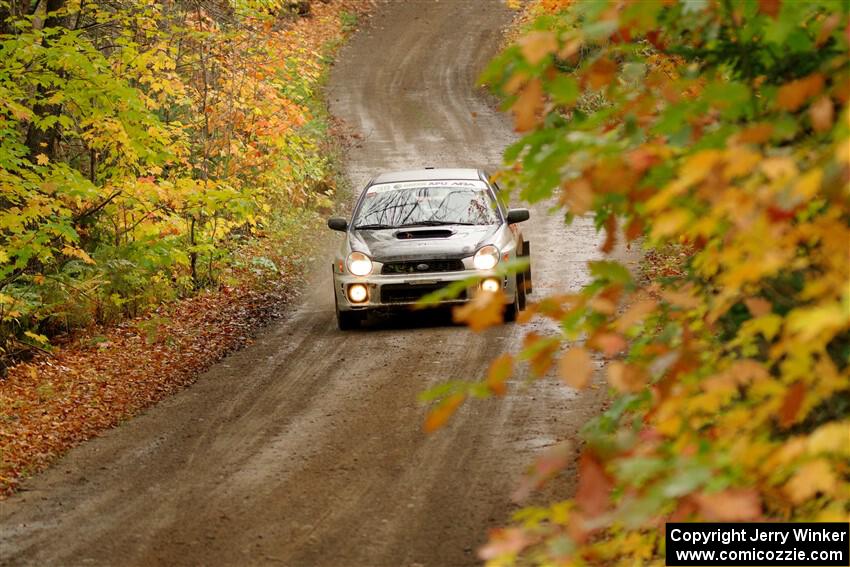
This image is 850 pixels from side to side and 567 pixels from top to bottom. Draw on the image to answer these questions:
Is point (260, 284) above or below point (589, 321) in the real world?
below

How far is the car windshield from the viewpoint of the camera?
12.8 m

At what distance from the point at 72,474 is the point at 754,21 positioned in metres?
6.49

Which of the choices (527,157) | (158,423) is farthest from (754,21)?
(158,423)

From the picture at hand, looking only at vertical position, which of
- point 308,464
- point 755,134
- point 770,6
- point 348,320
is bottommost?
point 308,464

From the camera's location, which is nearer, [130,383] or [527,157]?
[527,157]

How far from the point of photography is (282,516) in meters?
Answer: 6.71

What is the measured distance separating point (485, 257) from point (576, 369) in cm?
903

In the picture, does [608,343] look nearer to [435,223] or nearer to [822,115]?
[822,115]

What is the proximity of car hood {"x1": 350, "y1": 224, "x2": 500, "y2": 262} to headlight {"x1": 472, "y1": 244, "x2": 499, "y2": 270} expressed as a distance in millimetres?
76

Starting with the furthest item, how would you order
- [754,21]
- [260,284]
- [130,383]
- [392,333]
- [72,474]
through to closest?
1. [260,284]
2. [392,333]
3. [130,383]
4. [72,474]
5. [754,21]

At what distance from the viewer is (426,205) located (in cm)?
1304

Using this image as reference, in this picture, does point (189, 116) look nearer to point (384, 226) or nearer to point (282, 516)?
point (384, 226)

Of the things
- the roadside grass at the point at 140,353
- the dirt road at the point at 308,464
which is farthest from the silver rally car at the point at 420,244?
the roadside grass at the point at 140,353

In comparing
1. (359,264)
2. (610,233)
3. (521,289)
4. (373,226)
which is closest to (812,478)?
(610,233)
